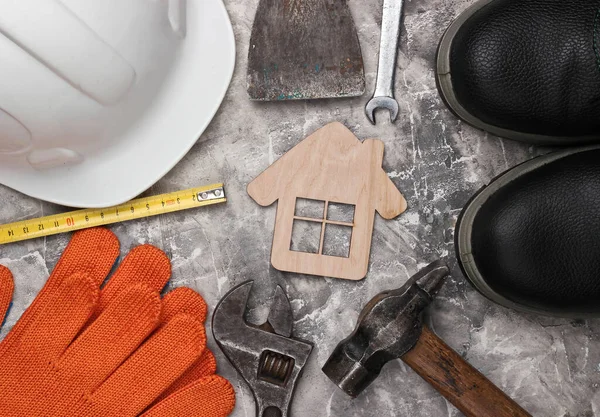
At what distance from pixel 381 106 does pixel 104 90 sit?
1.75 ft

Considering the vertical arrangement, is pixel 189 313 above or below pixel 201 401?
above

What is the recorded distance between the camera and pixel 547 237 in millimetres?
1040

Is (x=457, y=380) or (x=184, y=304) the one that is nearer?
(x=457, y=380)

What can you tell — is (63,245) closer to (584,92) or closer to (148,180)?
(148,180)

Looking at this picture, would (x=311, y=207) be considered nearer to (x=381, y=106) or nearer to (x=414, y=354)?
(x=381, y=106)

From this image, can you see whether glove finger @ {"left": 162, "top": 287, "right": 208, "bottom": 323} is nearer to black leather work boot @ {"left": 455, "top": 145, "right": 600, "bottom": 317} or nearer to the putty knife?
the putty knife

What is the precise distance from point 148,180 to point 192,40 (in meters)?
0.28

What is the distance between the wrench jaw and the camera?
46.0 inches

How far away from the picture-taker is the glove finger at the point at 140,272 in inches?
45.6

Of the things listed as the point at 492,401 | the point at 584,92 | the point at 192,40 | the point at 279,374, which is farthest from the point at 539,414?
the point at 192,40

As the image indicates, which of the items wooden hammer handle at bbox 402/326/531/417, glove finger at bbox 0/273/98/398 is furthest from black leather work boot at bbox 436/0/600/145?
glove finger at bbox 0/273/98/398

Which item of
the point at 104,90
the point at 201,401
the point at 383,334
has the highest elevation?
the point at 104,90

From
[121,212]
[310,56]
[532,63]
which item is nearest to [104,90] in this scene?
[121,212]

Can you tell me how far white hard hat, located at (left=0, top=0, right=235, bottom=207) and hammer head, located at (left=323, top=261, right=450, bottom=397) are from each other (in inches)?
18.9
